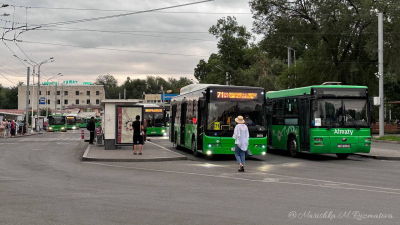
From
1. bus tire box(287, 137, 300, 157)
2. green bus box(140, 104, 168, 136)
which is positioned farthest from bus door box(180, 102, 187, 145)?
green bus box(140, 104, 168, 136)

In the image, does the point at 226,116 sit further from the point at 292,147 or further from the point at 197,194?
the point at 197,194

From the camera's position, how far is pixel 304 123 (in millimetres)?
20047

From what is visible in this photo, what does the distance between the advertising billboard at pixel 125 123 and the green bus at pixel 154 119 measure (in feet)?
72.0

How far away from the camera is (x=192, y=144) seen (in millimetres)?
21688

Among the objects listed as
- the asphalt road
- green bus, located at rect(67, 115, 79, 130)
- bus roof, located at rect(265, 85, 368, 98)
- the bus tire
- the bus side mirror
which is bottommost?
the asphalt road

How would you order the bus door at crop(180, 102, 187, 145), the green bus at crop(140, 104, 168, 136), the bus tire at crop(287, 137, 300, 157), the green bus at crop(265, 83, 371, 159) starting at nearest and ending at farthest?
the green bus at crop(265, 83, 371, 159)
the bus tire at crop(287, 137, 300, 157)
the bus door at crop(180, 102, 187, 145)
the green bus at crop(140, 104, 168, 136)

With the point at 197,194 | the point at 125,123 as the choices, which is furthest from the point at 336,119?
the point at 125,123

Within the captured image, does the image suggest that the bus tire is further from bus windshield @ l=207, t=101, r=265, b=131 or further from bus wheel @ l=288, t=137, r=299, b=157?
bus windshield @ l=207, t=101, r=265, b=131

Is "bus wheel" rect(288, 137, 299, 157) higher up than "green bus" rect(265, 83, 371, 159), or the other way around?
"green bus" rect(265, 83, 371, 159)

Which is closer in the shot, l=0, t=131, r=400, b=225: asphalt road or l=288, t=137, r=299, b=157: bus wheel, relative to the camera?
l=0, t=131, r=400, b=225: asphalt road

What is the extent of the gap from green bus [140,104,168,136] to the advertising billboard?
72.0 feet

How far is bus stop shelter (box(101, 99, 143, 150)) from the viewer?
2484 cm

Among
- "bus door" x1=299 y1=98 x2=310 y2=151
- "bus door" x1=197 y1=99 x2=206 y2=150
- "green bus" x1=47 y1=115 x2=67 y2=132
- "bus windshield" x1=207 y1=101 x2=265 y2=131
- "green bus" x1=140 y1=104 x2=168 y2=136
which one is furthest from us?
"green bus" x1=47 y1=115 x2=67 y2=132

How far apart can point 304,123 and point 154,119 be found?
28802 mm
